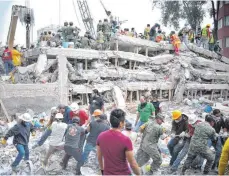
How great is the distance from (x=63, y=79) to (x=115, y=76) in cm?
263

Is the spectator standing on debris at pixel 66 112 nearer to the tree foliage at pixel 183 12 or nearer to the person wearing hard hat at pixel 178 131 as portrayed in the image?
the person wearing hard hat at pixel 178 131

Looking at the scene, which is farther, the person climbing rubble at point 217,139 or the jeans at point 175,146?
the jeans at point 175,146

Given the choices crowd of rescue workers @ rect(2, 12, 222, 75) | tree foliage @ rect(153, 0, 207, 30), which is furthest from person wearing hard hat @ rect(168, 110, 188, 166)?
tree foliage @ rect(153, 0, 207, 30)

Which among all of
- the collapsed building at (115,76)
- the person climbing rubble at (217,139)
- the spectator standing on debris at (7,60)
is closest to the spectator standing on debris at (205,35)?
the collapsed building at (115,76)

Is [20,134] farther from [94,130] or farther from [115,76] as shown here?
[115,76]

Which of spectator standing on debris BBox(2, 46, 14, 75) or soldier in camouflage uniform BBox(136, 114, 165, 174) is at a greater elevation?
spectator standing on debris BBox(2, 46, 14, 75)

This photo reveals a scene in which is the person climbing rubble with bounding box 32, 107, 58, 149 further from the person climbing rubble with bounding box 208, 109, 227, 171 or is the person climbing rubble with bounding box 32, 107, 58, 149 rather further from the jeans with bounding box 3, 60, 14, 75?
the jeans with bounding box 3, 60, 14, 75

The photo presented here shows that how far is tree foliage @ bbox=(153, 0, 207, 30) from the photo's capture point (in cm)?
2616

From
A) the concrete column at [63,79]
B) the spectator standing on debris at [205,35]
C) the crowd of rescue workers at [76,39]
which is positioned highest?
the spectator standing on debris at [205,35]

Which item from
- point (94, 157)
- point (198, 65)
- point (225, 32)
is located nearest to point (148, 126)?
point (94, 157)

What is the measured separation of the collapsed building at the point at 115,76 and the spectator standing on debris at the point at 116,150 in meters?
6.59

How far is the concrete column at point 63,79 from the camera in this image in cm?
1027

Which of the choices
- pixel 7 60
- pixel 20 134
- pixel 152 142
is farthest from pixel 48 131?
pixel 7 60

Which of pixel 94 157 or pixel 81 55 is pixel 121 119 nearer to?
pixel 94 157
